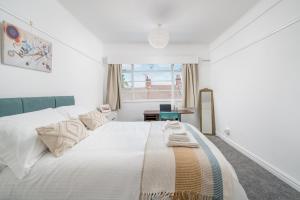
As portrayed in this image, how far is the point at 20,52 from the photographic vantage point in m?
1.79

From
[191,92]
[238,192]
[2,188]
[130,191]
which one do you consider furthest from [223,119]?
[2,188]

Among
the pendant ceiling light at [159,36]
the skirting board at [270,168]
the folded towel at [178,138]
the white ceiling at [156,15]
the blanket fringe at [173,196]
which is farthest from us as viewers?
the pendant ceiling light at [159,36]

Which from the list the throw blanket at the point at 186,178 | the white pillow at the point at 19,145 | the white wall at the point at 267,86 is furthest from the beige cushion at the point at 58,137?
the white wall at the point at 267,86

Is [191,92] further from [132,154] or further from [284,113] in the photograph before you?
[132,154]

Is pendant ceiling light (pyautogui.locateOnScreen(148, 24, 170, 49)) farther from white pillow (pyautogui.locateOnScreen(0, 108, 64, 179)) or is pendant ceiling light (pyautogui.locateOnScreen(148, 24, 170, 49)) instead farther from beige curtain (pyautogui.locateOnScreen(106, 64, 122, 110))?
white pillow (pyautogui.locateOnScreen(0, 108, 64, 179))

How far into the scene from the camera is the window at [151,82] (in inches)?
191

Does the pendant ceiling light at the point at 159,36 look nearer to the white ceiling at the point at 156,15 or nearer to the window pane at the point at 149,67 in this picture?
the white ceiling at the point at 156,15

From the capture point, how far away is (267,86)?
241cm

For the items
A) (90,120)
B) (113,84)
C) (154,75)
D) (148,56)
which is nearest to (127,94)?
(113,84)

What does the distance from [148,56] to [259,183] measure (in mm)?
3628

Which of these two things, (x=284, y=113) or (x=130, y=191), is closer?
(x=130, y=191)

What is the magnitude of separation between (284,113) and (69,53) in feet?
11.0

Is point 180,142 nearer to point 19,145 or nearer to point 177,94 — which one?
point 19,145

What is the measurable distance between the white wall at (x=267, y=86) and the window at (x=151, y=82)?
155 cm
